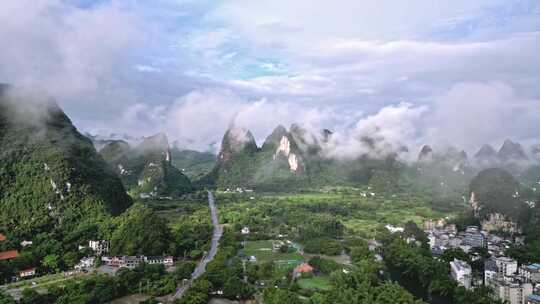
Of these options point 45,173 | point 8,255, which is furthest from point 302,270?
point 45,173

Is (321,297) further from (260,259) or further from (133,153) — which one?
(133,153)

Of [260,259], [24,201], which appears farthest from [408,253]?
[24,201]

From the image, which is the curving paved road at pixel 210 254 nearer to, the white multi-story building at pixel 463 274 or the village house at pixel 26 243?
the village house at pixel 26 243

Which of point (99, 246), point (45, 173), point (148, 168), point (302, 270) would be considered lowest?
point (302, 270)

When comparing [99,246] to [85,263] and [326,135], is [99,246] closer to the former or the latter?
[85,263]

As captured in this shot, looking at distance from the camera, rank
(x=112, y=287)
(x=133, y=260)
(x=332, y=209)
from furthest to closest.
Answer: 1. (x=332, y=209)
2. (x=133, y=260)
3. (x=112, y=287)

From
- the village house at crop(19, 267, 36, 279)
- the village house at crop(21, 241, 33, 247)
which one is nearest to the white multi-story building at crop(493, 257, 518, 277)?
the village house at crop(19, 267, 36, 279)

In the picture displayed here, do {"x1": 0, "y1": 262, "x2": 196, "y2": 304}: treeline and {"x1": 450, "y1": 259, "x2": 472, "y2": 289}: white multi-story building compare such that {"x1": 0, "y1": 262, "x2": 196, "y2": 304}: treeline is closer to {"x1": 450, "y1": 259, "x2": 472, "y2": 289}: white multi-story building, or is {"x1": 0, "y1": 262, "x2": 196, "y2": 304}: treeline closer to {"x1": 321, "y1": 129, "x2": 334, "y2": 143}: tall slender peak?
{"x1": 450, "y1": 259, "x2": 472, "y2": 289}: white multi-story building
